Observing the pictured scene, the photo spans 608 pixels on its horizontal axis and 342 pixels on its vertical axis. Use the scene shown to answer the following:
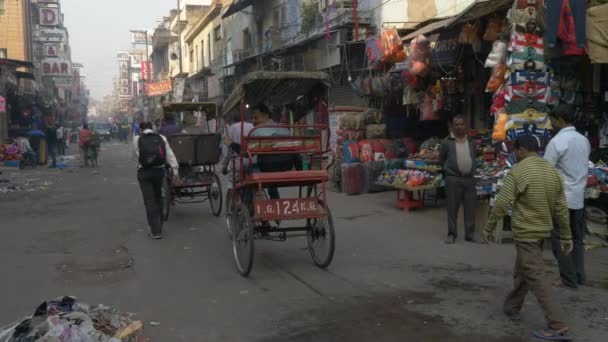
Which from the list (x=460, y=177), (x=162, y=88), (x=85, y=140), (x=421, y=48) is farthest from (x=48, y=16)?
(x=460, y=177)

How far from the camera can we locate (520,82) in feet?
25.8

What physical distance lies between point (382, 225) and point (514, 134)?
268cm

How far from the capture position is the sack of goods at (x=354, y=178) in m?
13.0

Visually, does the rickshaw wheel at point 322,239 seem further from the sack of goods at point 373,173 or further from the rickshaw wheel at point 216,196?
the sack of goods at point 373,173

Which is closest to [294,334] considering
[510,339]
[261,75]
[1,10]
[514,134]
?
[510,339]

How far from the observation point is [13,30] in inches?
1373

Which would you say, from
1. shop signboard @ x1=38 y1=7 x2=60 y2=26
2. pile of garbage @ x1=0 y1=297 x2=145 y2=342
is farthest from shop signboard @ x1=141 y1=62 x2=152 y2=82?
pile of garbage @ x1=0 y1=297 x2=145 y2=342

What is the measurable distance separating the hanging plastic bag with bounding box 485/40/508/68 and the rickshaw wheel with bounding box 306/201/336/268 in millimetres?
3534

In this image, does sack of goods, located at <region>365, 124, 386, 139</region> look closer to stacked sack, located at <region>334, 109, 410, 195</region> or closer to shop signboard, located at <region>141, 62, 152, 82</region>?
stacked sack, located at <region>334, 109, 410, 195</region>

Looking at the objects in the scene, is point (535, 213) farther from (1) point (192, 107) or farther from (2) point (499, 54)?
(1) point (192, 107)

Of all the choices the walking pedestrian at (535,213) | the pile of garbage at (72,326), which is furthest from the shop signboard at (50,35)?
the walking pedestrian at (535,213)

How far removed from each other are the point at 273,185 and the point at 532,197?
9.78 ft

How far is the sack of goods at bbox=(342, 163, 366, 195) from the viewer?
13.0 meters

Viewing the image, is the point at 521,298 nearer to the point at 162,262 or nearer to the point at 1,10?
the point at 162,262
